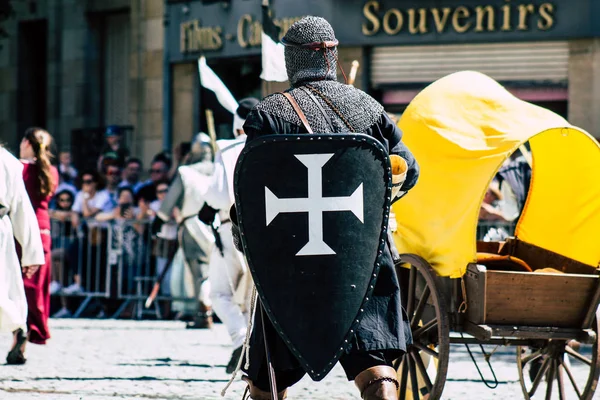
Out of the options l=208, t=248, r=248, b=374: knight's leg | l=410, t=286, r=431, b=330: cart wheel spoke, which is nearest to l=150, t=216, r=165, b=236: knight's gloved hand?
l=208, t=248, r=248, b=374: knight's leg

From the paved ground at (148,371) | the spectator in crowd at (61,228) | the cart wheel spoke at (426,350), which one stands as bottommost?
the paved ground at (148,371)

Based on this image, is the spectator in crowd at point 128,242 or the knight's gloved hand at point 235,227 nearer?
the knight's gloved hand at point 235,227

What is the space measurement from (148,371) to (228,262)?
3.24 feet

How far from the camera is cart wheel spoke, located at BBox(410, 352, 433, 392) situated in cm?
694

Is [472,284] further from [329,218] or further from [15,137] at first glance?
[15,137]

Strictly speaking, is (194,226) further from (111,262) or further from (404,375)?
(404,375)

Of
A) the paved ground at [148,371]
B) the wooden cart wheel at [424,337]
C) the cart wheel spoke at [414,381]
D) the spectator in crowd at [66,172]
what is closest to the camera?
the wooden cart wheel at [424,337]

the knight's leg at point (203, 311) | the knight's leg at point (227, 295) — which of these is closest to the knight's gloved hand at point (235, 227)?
the knight's leg at point (227, 295)

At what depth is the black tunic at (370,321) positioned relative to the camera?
16.0ft

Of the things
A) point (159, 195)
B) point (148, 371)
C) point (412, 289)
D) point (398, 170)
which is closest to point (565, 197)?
point (412, 289)

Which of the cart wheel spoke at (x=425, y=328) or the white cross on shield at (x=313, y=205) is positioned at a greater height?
the white cross on shield at (x=313, y=205)

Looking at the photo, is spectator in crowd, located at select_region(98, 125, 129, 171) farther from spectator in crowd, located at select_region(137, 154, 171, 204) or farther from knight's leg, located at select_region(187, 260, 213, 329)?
knight's leg, located at select_region(187, 260, 213, 329)

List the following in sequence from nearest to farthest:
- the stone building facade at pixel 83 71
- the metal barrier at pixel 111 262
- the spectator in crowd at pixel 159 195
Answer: the metal barrier at pixel 111 262, the spectator in crowd at pixel 159 195, the stone building facade at pixel 83 71

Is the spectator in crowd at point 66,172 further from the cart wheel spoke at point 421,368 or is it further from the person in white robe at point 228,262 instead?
the cart wheel spoke at point 421,368
